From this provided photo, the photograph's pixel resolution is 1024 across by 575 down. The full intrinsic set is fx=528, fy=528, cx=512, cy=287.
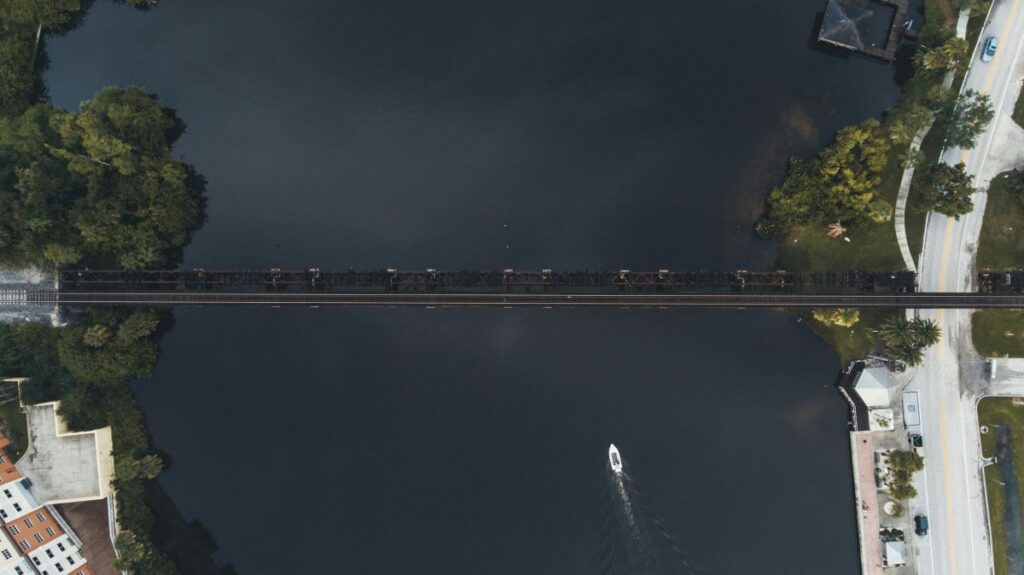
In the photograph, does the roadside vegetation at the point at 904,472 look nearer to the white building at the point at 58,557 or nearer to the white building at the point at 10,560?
the white building at the point at 58,557

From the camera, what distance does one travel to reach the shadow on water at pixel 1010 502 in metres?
48.7

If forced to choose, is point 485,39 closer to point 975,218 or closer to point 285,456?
point 285,456

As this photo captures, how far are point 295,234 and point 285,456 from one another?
21.3 meters

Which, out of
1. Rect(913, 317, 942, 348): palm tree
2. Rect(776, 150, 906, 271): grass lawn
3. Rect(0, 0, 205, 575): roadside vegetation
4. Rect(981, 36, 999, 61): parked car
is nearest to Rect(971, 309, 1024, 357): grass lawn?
Rect(913, 317, 942, 348): palm tree

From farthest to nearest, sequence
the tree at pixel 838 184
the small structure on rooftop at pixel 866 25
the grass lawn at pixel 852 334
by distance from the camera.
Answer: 1. the grass lawn at pixel 852 334
2. the small structure on rooftop at pixel 866 25
3. the tree at pixel 838 184

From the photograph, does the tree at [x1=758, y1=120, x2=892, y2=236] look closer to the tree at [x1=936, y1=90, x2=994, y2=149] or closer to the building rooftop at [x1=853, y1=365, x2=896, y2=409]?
the tree at [x1=936, y1=90, x2=994, y2=149]

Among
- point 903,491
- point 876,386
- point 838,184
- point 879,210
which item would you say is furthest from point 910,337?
point 838,184

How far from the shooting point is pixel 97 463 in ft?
160

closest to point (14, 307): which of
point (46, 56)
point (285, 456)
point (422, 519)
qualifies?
point (46, 56)

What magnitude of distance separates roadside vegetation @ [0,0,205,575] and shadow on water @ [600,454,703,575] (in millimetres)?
40990

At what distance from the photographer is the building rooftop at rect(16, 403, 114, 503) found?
48.2 m

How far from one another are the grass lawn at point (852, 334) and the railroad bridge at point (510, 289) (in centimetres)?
277

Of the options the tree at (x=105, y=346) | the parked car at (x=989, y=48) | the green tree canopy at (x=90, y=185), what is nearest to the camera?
the green tree canopy at (x=90, y=185)

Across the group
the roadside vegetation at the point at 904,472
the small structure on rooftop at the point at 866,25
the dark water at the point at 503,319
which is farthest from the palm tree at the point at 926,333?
the small structure on rooftop at the point at 866,25
